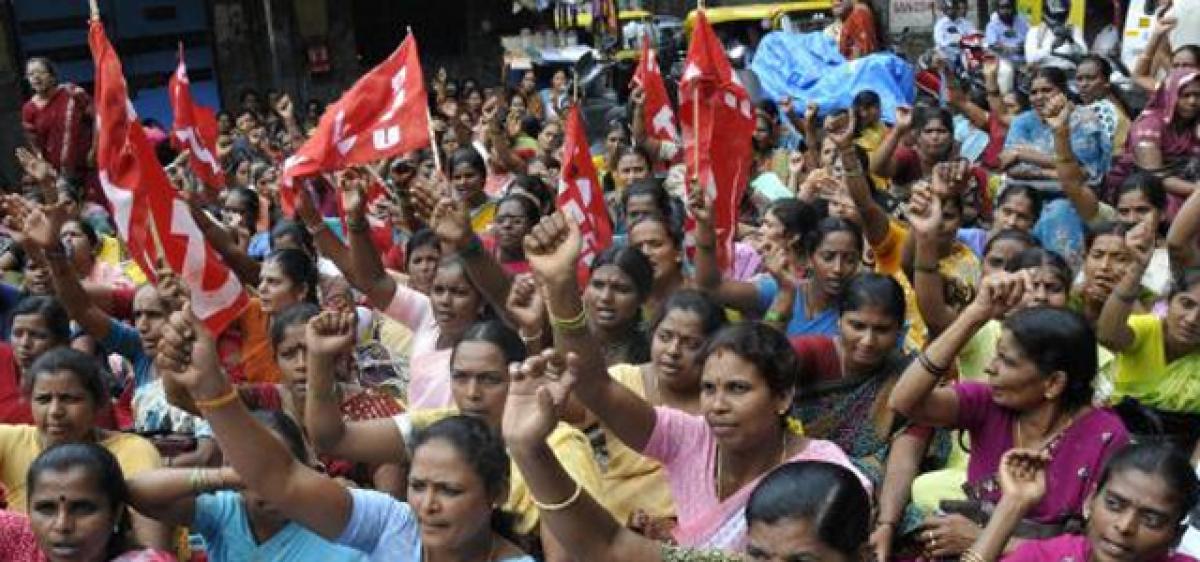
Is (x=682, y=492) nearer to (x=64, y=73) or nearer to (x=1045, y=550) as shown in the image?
(x=1045, y=550)

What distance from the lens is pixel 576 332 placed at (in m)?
3.27

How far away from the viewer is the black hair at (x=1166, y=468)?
2855 mm

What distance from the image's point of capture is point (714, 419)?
318 cm

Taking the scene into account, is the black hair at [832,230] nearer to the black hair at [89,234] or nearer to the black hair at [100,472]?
the black hair at [100,472]

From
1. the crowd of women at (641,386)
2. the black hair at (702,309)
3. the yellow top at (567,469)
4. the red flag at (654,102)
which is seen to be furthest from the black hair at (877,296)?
the red flag at (654,102)

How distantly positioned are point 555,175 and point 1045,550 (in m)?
5.54

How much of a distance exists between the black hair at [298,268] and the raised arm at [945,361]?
8.27ft

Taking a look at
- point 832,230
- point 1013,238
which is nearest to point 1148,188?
point 1013,238

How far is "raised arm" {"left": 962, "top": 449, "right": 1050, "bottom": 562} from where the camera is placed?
290 cm

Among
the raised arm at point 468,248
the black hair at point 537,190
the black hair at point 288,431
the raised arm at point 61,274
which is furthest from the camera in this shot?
the black hair at point 537,190

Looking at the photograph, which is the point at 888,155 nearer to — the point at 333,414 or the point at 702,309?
the point at 702,309

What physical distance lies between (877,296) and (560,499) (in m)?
1.75

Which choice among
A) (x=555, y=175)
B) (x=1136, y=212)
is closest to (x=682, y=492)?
(x=1136, y=212)

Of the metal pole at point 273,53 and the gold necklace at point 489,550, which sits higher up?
the metal pole at point 273,53
